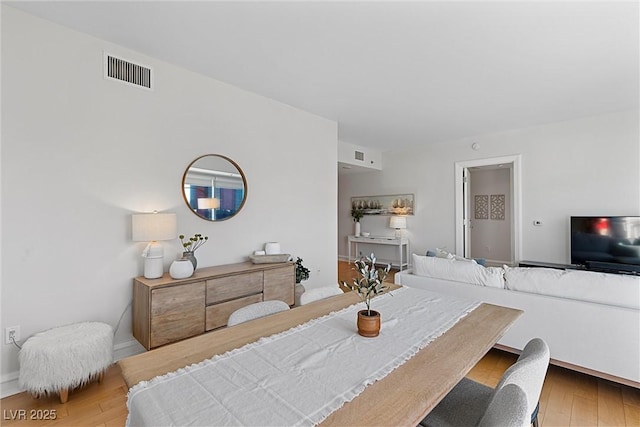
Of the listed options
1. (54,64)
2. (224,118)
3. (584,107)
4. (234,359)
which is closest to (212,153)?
(224,118)

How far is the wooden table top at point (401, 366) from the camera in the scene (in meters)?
0.85

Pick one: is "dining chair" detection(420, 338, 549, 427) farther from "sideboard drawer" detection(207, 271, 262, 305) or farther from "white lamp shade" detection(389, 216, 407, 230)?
"white lamp shade" detection(389, 216, 407, 230)

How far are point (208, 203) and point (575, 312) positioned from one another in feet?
10.6

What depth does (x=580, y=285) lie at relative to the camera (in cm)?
217

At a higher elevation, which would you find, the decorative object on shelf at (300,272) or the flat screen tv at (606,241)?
the flat screen tv at (606,241)

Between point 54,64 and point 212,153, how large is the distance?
52.7 inches

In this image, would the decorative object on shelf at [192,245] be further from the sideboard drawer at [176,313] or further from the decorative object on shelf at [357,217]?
the decorative object on shelf at [357,217]

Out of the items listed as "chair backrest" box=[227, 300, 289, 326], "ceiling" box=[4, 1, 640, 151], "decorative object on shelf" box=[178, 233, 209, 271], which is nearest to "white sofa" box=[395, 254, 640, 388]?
"chair backrest" box=[227, 300, 289, 326]

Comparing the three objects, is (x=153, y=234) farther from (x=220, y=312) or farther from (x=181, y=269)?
(x=220, y=312)

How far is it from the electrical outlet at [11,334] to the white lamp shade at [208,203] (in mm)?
1568

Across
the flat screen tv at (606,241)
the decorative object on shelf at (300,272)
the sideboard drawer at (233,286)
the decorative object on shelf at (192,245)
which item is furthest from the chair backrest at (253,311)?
the flat screen tv at (606,241)

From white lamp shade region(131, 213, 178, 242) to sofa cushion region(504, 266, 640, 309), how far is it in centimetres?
287

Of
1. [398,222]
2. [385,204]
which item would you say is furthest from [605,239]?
[385,204]

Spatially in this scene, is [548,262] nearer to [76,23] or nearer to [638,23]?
[638,23]
